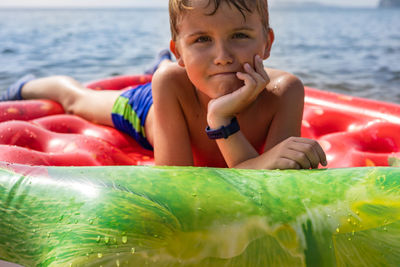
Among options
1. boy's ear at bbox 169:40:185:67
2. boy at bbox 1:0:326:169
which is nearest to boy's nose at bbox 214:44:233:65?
boy at bbox 1:0:326:169

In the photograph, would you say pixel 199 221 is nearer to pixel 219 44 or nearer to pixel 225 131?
pixel 225 131

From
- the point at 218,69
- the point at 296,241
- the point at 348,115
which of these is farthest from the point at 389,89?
the point at 296,241

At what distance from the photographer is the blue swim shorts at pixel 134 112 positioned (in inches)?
81.7

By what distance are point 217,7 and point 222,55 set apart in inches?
5.5

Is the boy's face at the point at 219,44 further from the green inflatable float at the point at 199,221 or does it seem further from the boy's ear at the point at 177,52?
the green inflatable float at the point at 199,221

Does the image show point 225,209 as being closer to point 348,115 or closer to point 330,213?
point 330,213

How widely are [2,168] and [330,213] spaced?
809 millimetres

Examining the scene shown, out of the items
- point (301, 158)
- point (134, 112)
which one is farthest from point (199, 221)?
point (134, 112)

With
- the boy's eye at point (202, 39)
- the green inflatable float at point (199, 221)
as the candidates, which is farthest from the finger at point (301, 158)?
the boy's eye at point (202, 39)

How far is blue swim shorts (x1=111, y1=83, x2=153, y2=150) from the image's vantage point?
2076 mm

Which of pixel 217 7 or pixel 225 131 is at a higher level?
pixel 217 7

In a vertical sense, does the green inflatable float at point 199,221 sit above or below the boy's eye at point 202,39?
below

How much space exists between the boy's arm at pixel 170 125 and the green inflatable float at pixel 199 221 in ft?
1.67

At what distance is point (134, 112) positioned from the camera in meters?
2.11
